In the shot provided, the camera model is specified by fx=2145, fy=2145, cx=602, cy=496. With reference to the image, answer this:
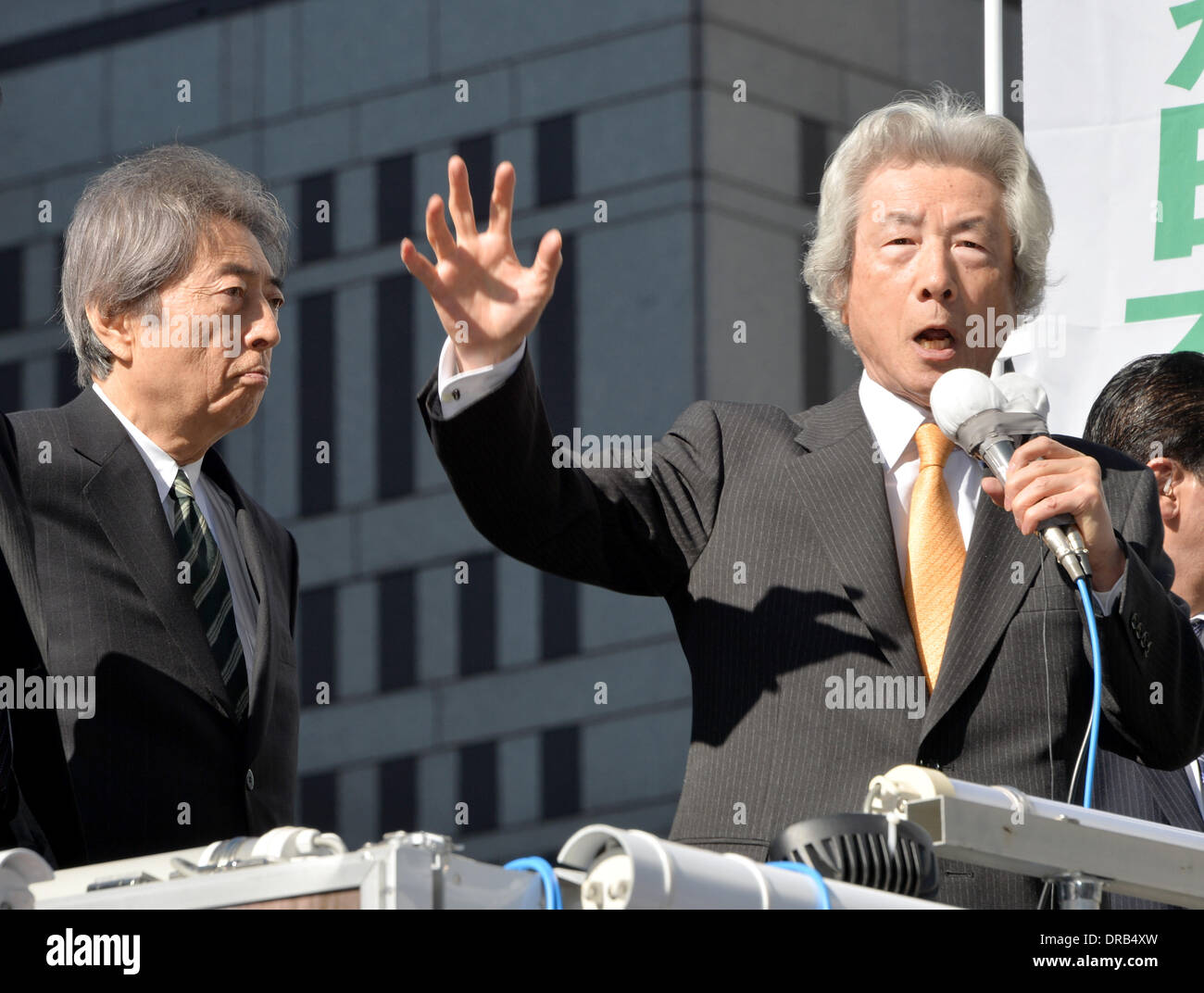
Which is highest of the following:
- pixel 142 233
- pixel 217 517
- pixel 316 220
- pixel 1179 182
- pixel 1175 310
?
pixel 316 220

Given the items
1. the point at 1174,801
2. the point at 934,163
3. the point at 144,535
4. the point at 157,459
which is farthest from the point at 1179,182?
the point at 144,535

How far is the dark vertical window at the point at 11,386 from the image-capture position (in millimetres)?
18969

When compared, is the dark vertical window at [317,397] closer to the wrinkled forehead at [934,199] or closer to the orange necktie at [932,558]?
the wrinkled forehead at [934,199]

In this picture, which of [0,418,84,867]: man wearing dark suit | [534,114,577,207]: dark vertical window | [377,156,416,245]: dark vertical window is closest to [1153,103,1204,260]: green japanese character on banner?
[0,418,84,867]: man wearing dark suit

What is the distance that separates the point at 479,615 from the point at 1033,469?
47.7ft

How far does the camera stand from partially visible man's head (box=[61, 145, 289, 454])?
3812mm

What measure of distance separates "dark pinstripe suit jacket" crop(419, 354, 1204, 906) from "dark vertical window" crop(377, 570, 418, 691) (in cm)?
1431

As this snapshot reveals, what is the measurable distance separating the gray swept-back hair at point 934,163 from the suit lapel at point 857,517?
0.34 metres

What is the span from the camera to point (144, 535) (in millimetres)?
3543

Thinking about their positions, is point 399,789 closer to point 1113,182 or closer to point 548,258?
point 1113,182

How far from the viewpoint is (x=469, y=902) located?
186 centimetres

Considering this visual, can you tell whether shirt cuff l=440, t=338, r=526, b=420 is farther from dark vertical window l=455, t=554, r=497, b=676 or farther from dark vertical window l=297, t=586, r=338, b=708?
dark vertical window l=297, t=586, r=338, b=708
